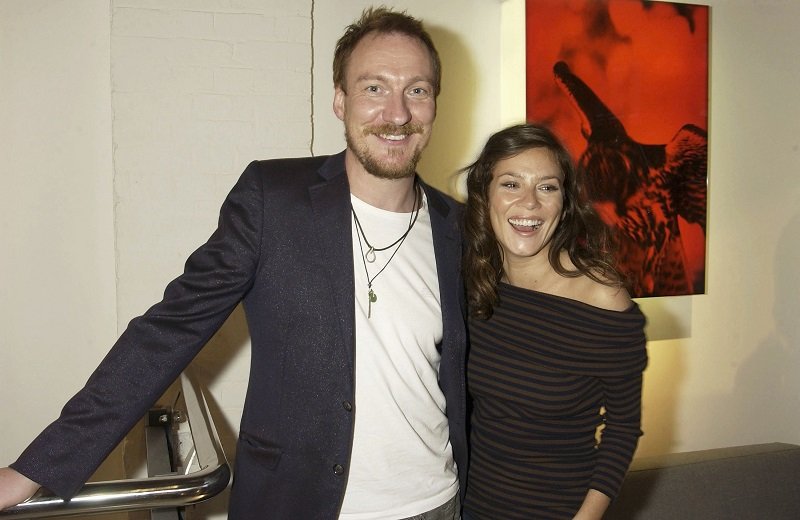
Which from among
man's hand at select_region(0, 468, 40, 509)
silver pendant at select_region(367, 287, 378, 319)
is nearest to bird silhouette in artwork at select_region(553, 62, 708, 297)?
silver pendant at select_region(367, 287, 378, 319)

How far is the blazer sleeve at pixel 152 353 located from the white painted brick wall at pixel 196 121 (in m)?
0.97

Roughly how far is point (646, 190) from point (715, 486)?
4.68 ft

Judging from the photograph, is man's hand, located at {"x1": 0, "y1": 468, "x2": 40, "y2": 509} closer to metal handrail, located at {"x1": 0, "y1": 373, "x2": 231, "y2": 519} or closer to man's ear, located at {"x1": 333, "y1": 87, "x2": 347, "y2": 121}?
metal handrail, located at {"x1": 0, "y1": 373, "x2": 231, "y2": 519}

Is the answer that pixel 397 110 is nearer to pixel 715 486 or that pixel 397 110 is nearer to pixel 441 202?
pixel 441 202

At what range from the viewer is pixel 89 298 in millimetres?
2660

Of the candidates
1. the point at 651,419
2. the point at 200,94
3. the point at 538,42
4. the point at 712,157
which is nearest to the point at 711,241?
the point at 712,157

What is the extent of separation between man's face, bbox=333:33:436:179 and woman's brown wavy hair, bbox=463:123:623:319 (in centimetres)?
29

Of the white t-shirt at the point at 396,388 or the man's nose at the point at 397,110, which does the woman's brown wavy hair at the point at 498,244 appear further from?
the man's nose at the point at 397,110

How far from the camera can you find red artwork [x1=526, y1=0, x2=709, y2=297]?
331 cm

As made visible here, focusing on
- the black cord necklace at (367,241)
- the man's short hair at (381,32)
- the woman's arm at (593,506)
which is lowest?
the woman's arm at (593,506)

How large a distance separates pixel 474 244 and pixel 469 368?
332 millimetres

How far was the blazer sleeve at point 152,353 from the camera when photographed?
4.14ft

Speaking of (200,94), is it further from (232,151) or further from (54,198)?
(54,198)

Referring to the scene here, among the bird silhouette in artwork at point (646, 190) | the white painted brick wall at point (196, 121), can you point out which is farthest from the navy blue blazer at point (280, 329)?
the bird silhouette in artwork at point (646, 190)
